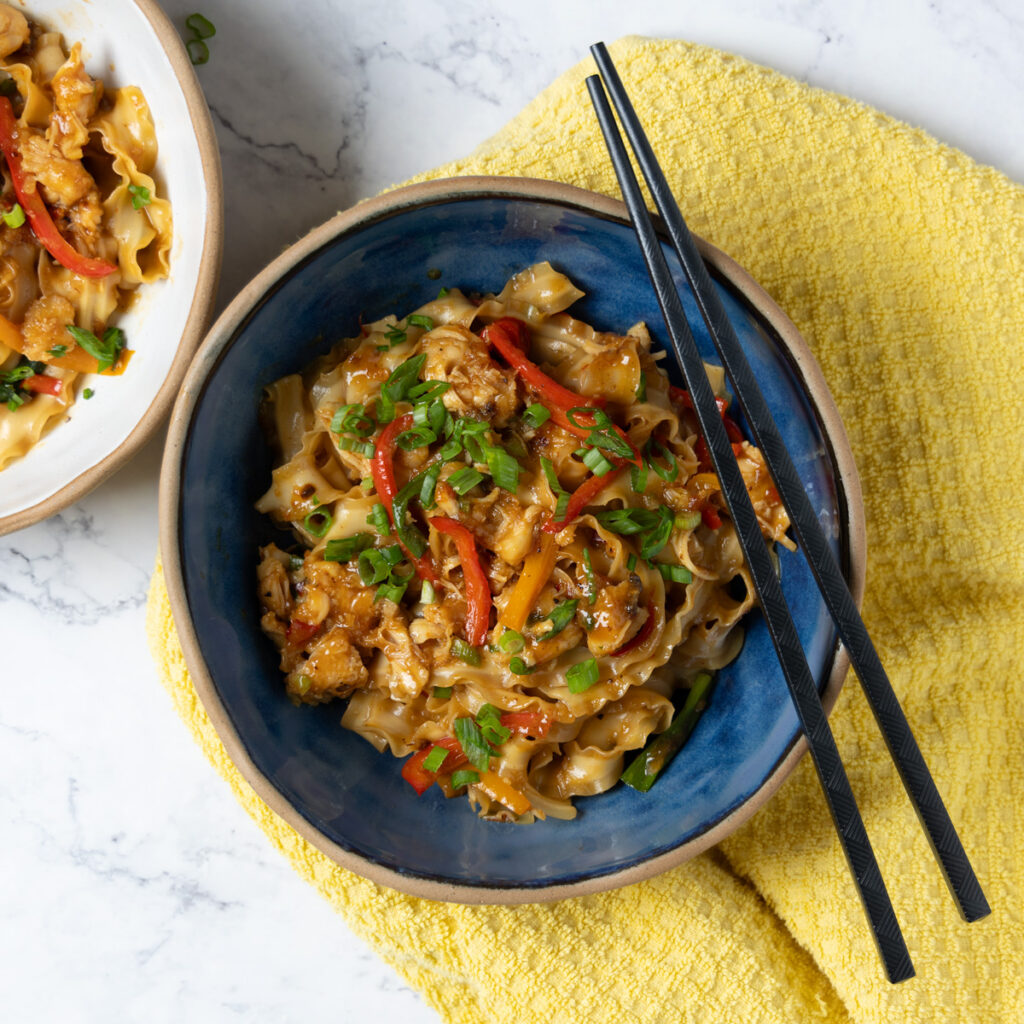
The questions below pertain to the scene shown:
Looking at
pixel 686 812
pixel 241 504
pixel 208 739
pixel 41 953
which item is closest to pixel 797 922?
pixel 686 812

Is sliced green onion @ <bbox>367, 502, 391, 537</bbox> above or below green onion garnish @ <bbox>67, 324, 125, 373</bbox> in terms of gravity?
above

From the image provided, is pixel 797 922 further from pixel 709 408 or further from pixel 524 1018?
pixel 709 408

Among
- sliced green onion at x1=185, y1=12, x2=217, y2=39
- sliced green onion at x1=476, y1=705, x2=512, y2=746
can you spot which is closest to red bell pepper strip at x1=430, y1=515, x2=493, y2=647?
sliced green onion at x1=476, y1=705, x2=512, y2=746

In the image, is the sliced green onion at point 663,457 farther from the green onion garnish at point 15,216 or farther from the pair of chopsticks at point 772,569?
the green onion garnish at point 15,216

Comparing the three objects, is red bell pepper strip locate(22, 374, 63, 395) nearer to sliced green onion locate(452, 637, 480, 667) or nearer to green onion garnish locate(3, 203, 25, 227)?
green onion garnish locate(3, 203, 25, 227)

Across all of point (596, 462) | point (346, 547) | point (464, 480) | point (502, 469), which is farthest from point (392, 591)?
point (596, 462)
